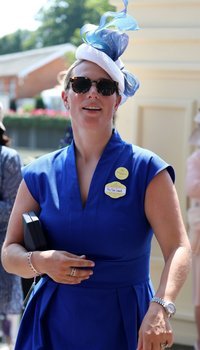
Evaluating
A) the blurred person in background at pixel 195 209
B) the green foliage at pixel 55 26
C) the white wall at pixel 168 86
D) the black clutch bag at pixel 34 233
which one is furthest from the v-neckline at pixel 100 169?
the green foliage at pixel 55 26

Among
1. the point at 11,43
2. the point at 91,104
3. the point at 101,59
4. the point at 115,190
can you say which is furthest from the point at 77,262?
the point at 11,43

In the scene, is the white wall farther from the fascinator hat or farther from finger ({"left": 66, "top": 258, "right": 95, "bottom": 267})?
finger ({"left": 66, "top": 258, "right": 95, "bottom": 267})

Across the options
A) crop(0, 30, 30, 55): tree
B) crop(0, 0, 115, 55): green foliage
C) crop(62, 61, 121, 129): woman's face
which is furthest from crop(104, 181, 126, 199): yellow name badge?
crop(0, 30, 30, 55): tree

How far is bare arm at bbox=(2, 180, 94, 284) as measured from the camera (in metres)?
2.40

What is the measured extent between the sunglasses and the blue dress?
23 centimetres

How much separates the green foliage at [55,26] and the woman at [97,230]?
78.4m

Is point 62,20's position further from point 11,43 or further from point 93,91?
point 93,91

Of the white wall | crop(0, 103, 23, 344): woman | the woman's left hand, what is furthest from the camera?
the white wall

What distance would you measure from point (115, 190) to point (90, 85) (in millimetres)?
413

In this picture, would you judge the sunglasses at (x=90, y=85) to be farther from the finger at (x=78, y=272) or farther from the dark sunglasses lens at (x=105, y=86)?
the finger at (x=78, y=272)

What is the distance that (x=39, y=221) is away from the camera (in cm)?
254

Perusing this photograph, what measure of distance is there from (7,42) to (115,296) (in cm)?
9666

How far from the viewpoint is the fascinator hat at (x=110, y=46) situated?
8.51 ft

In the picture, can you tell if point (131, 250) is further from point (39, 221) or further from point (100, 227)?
point (39, 221)
